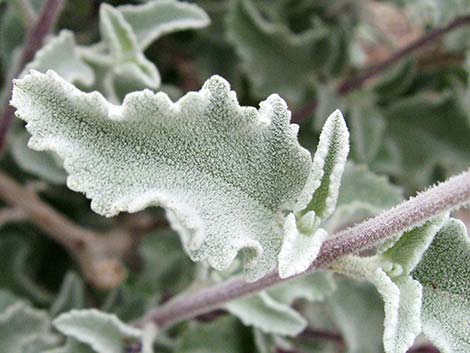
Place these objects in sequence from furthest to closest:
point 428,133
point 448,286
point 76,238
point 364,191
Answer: point 428,133
point 76,238
point 364,191
point 448,286

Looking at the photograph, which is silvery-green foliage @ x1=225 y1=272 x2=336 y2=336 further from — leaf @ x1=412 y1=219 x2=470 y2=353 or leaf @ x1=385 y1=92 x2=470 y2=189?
leaf @ x1=385 y1=92 x2=470 y2=189

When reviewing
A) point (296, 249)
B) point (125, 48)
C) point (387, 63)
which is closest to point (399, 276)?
point (296, 249)

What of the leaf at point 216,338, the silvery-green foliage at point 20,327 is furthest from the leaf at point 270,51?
the silvery-green foliage at point 20,327

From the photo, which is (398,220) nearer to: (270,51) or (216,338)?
(216,338)

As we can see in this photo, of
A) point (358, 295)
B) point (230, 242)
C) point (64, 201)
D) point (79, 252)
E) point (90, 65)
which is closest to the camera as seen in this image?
point (230, 242)

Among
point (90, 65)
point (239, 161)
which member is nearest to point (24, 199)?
point (90, 65)

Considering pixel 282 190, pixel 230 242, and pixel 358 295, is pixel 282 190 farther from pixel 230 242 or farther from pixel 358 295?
pixel 358 295

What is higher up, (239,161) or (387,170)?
(239,161)

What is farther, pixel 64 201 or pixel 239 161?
pixel 64 201
